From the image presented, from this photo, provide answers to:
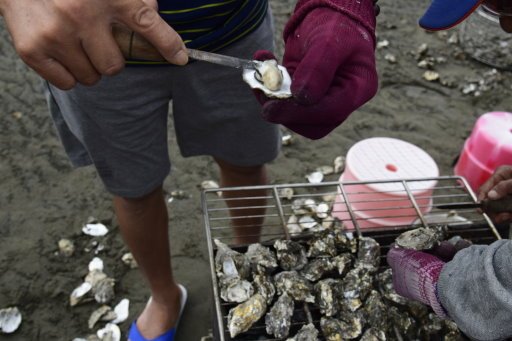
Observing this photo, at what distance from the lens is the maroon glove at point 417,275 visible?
1.20m

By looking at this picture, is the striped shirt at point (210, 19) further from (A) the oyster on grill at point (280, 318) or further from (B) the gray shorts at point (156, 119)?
(A) the oyster on grill at point (280, 318)

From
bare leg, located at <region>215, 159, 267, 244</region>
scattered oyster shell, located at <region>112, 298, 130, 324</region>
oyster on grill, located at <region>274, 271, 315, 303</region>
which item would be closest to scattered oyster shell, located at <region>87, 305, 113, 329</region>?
scattered oyster shell, located at <region>112, 298, 130, 324</region>

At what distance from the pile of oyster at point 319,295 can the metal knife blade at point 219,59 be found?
547mm

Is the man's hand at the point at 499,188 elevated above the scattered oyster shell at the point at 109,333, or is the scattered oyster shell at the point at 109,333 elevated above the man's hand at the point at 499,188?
the man's hand at the point at 499,188

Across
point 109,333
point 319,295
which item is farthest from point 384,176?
point 109,333

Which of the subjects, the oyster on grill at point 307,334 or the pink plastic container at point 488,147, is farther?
the pink plastic container at point 488,147

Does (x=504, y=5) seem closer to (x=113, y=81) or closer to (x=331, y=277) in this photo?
(x=331, y=277)

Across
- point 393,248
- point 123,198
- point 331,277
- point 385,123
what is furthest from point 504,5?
point 385,123

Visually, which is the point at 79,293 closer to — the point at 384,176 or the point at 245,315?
the point at 245,315

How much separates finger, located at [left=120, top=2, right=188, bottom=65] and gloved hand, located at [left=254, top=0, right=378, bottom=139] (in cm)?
26

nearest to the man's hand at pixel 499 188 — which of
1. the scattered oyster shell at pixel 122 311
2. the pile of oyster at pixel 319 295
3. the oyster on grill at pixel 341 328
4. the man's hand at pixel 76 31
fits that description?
the pile of oyster at pixel 319 295

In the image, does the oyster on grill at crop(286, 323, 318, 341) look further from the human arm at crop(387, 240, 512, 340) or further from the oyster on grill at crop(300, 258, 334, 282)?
the human arm at crop(387, 240, 512, 340)

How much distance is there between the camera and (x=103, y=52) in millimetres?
1041

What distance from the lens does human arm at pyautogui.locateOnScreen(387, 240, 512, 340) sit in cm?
99
